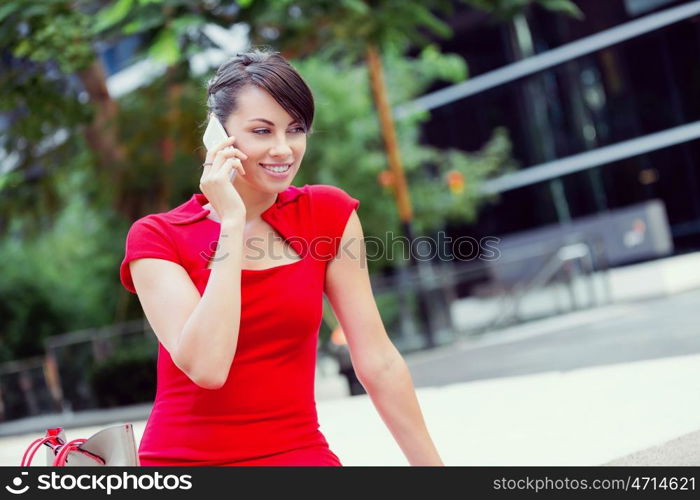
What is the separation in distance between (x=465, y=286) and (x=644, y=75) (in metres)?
14.4

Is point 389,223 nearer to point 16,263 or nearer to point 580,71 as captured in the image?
point 16,263

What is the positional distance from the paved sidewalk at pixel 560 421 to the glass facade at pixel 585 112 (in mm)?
22549

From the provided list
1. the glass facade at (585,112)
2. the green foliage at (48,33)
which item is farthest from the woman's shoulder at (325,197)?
the glass facade at (585,112)

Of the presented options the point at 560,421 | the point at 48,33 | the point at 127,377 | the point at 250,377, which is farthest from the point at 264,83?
the point at 127,377

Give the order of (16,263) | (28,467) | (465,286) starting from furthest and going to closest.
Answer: (16,263), (465,286), (28,467)

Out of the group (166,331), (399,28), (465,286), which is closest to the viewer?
(166,331)

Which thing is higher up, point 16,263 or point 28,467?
point 16,263

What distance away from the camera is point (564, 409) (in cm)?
695

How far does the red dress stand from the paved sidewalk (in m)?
1.61

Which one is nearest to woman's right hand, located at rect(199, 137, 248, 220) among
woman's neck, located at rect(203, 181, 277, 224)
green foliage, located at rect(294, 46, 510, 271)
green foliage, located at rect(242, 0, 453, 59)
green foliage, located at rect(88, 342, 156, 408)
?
woman's neck, located at rect(203, 181, 277, 224)

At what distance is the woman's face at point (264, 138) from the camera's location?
257 centimetres

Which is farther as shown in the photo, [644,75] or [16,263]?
[644,75]
